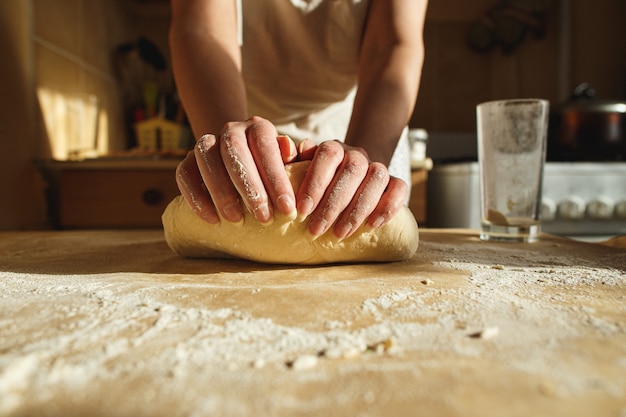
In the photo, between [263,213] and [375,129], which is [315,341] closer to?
[263,213]

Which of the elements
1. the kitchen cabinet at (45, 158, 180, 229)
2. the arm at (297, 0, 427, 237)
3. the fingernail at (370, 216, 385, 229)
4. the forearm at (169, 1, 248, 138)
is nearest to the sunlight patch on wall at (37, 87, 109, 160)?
the kitchen cabinet at (45, 158, 180, 229)

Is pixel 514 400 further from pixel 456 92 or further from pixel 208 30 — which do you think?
pixel 456 92

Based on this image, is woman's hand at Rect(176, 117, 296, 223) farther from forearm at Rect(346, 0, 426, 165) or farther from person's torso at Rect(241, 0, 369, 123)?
person's torso at Rect(241, 0, 369, 123)

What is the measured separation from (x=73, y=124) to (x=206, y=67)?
53.4 inches

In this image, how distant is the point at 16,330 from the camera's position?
373mm

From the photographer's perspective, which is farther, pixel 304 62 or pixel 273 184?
pixel 304 62

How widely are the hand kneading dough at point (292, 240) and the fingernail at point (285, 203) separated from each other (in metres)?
0.05

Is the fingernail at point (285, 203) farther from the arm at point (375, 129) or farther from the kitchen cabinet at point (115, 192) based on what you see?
the kitchen cabinet at point (115, 192)

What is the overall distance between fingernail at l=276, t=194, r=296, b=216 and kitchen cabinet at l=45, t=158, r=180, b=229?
3.92ft

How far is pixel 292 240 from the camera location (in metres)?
0.62

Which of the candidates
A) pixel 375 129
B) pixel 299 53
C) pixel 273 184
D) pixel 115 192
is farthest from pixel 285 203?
pixel 115 192

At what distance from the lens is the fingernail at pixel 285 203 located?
55cm

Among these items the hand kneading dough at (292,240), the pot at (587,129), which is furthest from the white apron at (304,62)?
the pot at (587,129)

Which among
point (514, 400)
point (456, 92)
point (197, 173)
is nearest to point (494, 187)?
point (197, 173)
